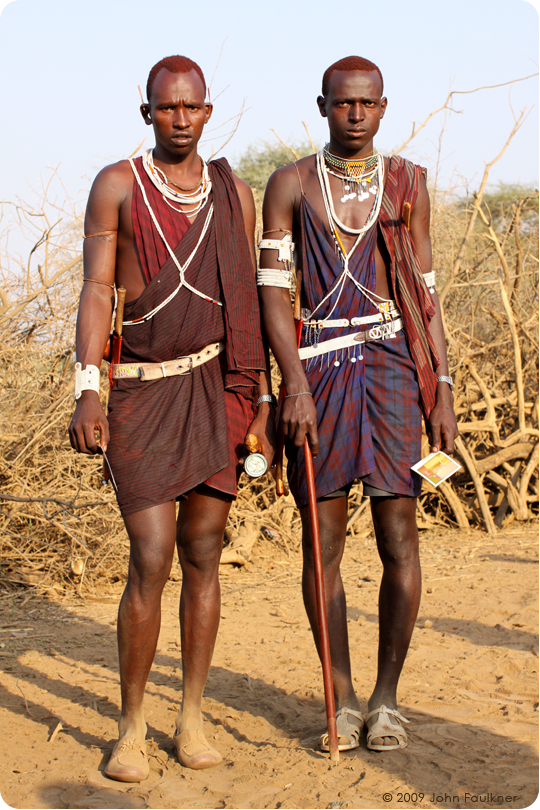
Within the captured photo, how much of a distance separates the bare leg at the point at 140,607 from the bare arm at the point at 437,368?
1.03 metres

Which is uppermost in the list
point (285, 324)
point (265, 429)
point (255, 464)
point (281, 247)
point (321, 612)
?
point (281, 247)

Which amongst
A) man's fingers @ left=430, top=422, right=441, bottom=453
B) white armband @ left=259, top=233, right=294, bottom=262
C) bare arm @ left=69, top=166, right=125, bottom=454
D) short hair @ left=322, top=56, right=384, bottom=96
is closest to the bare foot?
bare arm @ left=69, top=166, right=125, bottom=454

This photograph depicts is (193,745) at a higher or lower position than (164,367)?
lower

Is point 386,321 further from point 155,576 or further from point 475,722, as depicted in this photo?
point 475,722

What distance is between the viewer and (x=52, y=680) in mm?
3453

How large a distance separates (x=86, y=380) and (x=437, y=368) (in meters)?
1.28

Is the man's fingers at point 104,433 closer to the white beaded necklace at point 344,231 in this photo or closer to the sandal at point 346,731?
the white beaded necklace at point 344,231

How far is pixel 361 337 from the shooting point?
2.82m

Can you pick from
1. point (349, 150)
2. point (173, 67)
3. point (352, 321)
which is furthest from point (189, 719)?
point (173, 67)

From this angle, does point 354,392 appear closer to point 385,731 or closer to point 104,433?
point 104,433

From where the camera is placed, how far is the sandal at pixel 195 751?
2.54m

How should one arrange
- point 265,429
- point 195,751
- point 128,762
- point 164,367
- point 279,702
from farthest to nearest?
point 279,702
point 265,429
point 164,367
point 195,751
point 128,762

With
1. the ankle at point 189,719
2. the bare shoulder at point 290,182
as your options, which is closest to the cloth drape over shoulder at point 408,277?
the bare shoulder at point 290,182

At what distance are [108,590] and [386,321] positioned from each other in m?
2.94
